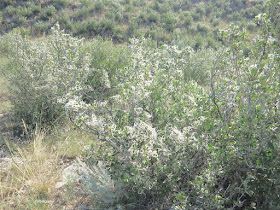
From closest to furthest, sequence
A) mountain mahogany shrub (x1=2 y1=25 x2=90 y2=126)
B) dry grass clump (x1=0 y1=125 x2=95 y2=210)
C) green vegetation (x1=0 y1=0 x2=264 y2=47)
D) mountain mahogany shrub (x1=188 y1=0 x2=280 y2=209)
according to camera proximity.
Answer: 1. mountain mahogany shrub (x1=188 y1=0 x2=280 y2=209)
2. dry grass clump (x1=0 y1=125 x2=95 y2=210)
3. mountain mahogany shrub (x1=2 y1=25 x2=90 y2=126)
4. green vegetation (x1=0 y1=0 x2=264 y2=47)

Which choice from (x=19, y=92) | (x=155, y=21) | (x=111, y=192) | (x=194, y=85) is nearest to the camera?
(x=111, y=192)

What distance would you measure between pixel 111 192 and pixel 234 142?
142cm

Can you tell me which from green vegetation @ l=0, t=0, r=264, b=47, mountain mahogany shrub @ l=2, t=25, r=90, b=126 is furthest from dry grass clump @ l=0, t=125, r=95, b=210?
green vegetation @ l=0, t=0, r=264, b=47

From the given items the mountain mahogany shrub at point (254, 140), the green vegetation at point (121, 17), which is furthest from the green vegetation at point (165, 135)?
the green vegetation at point (121, 17)

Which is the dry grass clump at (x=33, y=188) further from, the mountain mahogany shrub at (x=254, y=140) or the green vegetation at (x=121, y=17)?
the green vegetation at (x=121, y=17)

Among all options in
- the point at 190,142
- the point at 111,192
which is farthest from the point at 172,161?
the point at 111,192

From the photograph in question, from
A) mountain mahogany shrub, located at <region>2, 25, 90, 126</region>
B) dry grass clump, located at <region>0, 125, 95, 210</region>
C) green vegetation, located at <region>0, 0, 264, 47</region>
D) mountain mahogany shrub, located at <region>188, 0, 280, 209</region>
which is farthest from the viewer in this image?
green vegetation, located at <region>0, 0, 264, 47</region>

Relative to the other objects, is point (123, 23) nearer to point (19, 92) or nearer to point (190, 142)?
point (19, 92)

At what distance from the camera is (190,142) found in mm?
2225

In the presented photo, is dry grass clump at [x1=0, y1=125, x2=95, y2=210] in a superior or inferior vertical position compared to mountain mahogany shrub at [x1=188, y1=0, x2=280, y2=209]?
inferior

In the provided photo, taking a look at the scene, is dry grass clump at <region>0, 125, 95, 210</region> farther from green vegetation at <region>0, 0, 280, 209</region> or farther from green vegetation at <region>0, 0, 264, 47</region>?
green vegetation at <region>0, 0, 264, 47</region>

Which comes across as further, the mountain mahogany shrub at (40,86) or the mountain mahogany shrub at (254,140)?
the mountain mahogany shrub at (40,86)

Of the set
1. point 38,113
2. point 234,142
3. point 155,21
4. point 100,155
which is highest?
point 234,142

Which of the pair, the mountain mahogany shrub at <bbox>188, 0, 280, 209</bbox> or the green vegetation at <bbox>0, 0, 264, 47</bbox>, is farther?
the green vegetation at <bbox>0, 0, 264, 47</bbox>
